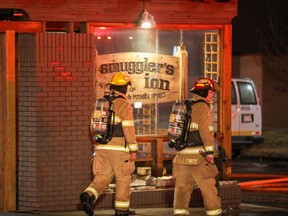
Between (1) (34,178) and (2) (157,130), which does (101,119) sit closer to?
(1) (34,178)

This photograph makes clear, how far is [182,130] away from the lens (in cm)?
974

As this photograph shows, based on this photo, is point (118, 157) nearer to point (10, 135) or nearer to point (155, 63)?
point (10, 135)

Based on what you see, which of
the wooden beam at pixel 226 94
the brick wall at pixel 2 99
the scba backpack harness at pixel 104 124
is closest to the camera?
the scba backpack harness at pixel 104 124

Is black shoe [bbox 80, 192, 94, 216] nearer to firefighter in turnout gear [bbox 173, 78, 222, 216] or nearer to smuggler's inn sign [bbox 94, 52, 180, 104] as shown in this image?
firefighter in turnout gear [bbox 173, 78, 222, 216]

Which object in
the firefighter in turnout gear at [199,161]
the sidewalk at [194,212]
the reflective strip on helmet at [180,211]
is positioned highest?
the firefighter in turnout gear at [199,161]

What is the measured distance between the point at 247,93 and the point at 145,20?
9.55 m

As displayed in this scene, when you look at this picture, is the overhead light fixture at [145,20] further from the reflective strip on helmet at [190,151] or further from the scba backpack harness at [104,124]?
the reflective strip on helmet at [190,151]

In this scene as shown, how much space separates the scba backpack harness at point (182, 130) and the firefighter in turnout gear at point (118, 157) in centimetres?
50

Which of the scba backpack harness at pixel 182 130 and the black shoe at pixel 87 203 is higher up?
the scba backpack harness at pixel 182 130

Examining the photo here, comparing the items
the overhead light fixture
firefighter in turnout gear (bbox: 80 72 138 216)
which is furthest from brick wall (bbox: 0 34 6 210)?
the overhead light fixture

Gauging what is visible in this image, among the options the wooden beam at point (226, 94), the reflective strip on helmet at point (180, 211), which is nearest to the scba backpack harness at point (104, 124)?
the reflective strip on helmet at point (180, 211)

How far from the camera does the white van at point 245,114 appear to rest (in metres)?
20.0

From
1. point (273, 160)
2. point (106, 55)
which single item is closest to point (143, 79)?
point (106, 55)

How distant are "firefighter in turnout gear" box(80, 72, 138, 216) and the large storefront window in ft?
4.79
